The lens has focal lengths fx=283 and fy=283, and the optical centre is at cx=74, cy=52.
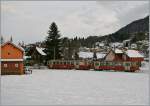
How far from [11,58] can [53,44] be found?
2400cm

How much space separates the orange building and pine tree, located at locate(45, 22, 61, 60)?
2242cm

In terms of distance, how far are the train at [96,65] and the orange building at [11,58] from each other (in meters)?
18.7

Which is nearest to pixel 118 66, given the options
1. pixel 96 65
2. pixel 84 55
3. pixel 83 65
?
pixel 96 65

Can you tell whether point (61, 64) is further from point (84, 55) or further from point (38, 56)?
point (84, 55)

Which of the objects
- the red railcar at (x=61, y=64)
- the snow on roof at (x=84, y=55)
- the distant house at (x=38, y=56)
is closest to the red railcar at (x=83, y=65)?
the red railcar at (x=61, y=64)

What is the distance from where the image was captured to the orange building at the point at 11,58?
39375 millimetres

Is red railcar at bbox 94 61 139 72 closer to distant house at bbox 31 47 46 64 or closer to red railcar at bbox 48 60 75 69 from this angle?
red railcar at bbox 48 60 75 69

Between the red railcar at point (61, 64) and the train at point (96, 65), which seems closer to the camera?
the train at point (96, 65)

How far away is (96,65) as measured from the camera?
5512 centimetres

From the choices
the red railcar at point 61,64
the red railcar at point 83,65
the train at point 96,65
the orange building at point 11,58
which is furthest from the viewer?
the red railcar at point 61,64

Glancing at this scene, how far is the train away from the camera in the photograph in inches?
2034

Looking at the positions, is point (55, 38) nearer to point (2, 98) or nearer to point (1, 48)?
point (1, 48)

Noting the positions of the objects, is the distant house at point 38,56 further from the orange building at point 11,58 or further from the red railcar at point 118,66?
the orange building at point 11,58

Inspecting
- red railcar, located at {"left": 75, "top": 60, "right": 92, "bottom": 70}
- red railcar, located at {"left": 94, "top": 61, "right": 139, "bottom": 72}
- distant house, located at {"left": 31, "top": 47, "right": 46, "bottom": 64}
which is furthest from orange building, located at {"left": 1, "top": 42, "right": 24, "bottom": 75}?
distant house, located at {"left": 31, "top": 47, "right": 46, "bottom": 64}
